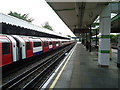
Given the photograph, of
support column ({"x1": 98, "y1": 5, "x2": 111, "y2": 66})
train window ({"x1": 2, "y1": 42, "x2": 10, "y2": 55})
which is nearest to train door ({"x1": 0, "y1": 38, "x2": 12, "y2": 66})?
train window ({"x1": 2, "y1": 42, "x2": 10, "y2": 55})

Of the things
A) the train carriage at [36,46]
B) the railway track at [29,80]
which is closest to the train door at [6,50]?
the railway track at [29,80]

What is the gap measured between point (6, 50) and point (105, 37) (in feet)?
19.7

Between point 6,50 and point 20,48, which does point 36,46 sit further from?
point 6,50

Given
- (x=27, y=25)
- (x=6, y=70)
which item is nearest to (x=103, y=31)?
(x=6, y=70)

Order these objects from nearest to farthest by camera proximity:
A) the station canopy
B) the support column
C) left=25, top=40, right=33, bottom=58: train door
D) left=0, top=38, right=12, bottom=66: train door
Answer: the station canopy < left=0, top=38, right=12, bottom=66: train door < the support column < left=25, top=40, right=33, bottom=58: train door

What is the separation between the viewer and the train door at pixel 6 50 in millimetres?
7284

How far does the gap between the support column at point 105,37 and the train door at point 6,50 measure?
18.6 feet

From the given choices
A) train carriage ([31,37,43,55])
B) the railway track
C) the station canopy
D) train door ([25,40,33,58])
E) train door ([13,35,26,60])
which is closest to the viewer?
the railway track

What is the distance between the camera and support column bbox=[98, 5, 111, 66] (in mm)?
7672

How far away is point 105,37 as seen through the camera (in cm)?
777

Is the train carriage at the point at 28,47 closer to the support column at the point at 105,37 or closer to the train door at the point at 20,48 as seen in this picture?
the train door at the point at 20,48

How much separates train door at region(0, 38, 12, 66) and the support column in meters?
5.67

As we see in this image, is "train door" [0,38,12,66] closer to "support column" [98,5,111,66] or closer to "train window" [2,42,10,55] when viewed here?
"train window" [2,42,10,55]

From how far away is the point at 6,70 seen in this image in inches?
344
